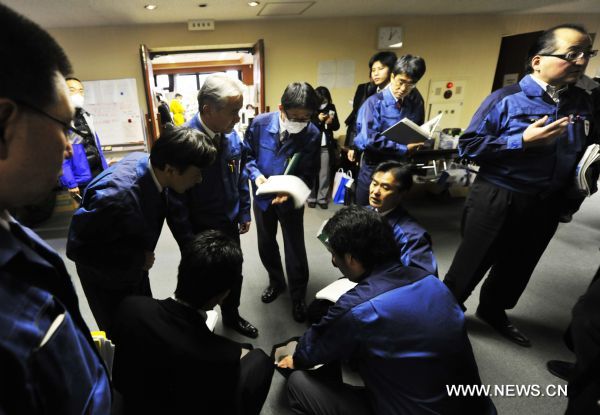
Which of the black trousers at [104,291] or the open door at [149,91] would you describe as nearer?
the black trousers at [104,291]

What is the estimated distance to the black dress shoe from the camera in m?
1.63

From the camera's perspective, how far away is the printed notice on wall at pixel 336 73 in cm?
407

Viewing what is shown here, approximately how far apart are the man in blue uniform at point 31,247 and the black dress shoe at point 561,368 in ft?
6.98

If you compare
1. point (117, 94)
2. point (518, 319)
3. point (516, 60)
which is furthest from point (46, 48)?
point (516, 60)

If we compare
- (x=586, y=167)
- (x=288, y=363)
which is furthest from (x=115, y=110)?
(x=586, y=167)

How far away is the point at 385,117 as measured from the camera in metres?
2.31

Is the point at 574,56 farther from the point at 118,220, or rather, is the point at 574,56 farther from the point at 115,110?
the point at 115,110

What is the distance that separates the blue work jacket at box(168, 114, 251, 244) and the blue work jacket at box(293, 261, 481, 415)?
0.84 metres

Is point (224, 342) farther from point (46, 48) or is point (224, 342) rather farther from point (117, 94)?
point (117, 94)

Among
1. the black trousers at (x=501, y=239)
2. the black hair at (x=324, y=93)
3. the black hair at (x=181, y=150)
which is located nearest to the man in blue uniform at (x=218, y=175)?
the black hair at (x=181, y=150)

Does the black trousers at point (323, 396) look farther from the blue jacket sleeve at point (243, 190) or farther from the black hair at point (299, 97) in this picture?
the black hair at point (299, 97)

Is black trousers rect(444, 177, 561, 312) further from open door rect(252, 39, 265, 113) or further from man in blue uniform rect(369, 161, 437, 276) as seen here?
open door rect(252, 39, 265, 113)

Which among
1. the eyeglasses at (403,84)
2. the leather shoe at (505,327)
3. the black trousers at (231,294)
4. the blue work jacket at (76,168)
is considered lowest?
the leather shoe at (505,327)

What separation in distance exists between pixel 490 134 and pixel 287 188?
1.10 m
